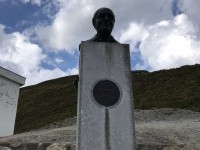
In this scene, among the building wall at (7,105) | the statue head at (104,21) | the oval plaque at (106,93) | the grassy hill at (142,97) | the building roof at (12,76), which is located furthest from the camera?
the grassy hill at (142,97)

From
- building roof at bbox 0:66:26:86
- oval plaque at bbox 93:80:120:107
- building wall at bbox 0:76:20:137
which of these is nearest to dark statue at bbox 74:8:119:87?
oval plaque at bbox 93:80:120:107

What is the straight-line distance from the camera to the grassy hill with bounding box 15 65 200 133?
27969 millimetres

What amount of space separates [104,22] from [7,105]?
1335 centimetres

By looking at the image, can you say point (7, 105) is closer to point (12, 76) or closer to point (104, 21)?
point (12, 76)

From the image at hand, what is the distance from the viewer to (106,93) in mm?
7316

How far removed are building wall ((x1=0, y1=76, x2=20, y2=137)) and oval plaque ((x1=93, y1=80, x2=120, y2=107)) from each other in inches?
523

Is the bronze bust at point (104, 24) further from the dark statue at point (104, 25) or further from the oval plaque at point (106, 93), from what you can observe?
the oval plaque at point (106, 93)

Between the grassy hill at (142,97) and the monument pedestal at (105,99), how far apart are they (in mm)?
18534

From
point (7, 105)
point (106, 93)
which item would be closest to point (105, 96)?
point (106, 93)

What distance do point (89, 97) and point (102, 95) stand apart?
0.86 feet

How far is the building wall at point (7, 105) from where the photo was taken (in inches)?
774

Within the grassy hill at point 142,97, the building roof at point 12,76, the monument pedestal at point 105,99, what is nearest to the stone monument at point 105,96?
the monument pedestal at point 105,99

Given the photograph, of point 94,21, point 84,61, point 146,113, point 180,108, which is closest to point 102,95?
point 84,61

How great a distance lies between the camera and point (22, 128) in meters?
26.7
